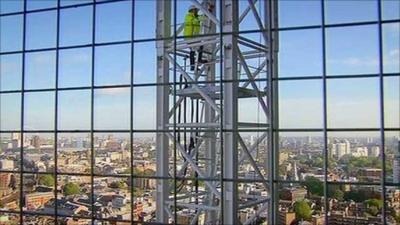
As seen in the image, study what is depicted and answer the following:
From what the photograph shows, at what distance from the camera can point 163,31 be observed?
8016mm

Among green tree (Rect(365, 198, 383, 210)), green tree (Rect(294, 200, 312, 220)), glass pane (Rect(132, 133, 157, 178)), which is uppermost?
glass pane (Rect(132, 133, 157, 178))

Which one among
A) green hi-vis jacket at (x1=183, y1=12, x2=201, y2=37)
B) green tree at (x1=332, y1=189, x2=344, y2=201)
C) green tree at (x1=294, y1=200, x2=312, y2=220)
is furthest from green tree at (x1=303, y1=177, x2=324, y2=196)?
green hi-vis jacket at (x1=183, y1=12, x2=201, y2=37)

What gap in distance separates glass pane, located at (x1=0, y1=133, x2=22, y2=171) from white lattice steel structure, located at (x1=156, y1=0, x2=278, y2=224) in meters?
2.33

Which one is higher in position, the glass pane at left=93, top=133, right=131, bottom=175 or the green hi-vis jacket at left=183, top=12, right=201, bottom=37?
the green hi-vis jacket at left=183, top=12, right=201, bottom=37

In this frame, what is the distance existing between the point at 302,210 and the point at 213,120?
280 cm

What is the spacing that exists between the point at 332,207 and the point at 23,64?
507 centimetres

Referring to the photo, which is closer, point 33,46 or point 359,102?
point 359,102

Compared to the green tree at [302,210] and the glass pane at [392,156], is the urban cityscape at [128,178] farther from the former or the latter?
the glass pane at [392,156]

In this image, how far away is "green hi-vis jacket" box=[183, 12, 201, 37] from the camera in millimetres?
8148

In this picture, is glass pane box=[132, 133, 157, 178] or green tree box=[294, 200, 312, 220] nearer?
green tree box=[294, 200, 312, 220]

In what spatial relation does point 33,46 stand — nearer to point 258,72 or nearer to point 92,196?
point 92,196

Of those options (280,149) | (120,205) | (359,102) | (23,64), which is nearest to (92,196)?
(120,205)

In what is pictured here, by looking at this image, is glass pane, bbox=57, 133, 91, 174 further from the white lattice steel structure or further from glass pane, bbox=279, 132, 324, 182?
glass pane, bbox=279, 132, 324, 182

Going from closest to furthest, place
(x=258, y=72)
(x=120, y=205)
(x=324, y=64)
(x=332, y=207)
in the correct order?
(x=324, y=64) → (x=332, y=207) → (x=120, y=205) → (x=258, y=72)
